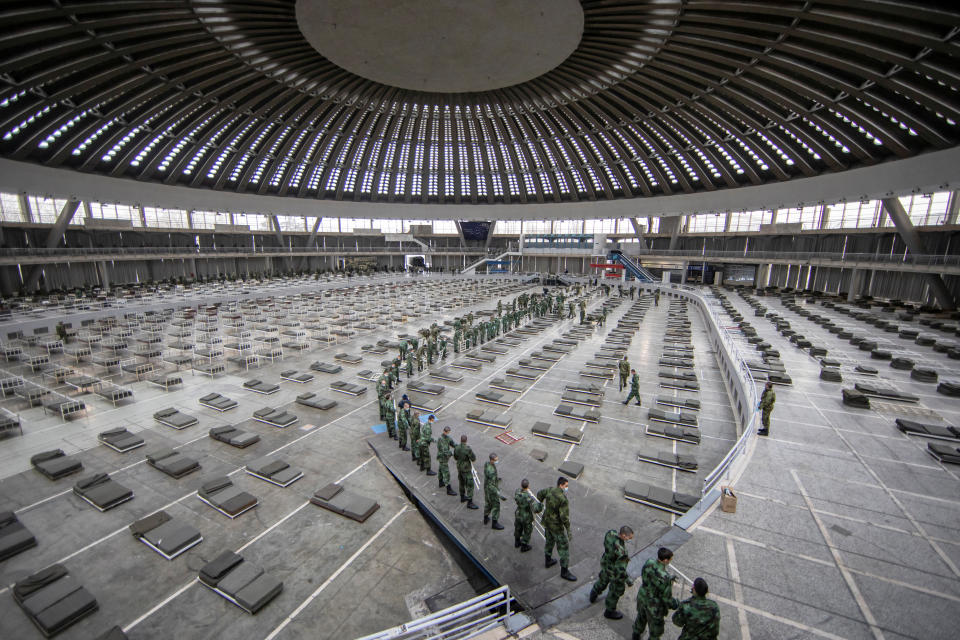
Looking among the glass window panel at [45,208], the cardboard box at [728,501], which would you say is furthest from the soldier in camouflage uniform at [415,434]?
the glass window panel at [45,208]

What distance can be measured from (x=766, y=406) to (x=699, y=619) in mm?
7703

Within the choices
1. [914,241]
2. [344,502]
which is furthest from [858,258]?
[344,502]

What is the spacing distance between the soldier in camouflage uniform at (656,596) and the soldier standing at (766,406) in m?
7.27

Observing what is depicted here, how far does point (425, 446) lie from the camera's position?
32.6 feet

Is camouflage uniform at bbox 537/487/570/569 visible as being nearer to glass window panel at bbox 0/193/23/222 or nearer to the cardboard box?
the cardboard box

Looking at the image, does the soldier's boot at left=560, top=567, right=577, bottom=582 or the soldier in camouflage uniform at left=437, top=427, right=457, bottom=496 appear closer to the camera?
the soldier's boot at left=560, top=567, right=577, bottom=582

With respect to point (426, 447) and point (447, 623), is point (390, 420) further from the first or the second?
point (447, 623)

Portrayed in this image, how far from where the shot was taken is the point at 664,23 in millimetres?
22656

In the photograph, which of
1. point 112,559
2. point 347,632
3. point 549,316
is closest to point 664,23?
point 549,316

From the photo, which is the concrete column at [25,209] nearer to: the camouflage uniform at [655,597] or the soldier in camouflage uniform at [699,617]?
the camouflage uniform at [655,597]

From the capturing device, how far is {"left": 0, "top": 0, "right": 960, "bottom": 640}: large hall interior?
6.47 meters

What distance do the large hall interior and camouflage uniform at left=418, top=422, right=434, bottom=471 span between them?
62mm

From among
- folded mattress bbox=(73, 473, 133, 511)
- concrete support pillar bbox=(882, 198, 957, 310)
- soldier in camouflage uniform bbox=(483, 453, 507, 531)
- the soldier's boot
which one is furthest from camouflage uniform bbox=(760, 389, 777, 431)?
concrete support pillar bbox=(882, 198, 957, 310)

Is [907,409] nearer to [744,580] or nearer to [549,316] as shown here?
[744,580]
